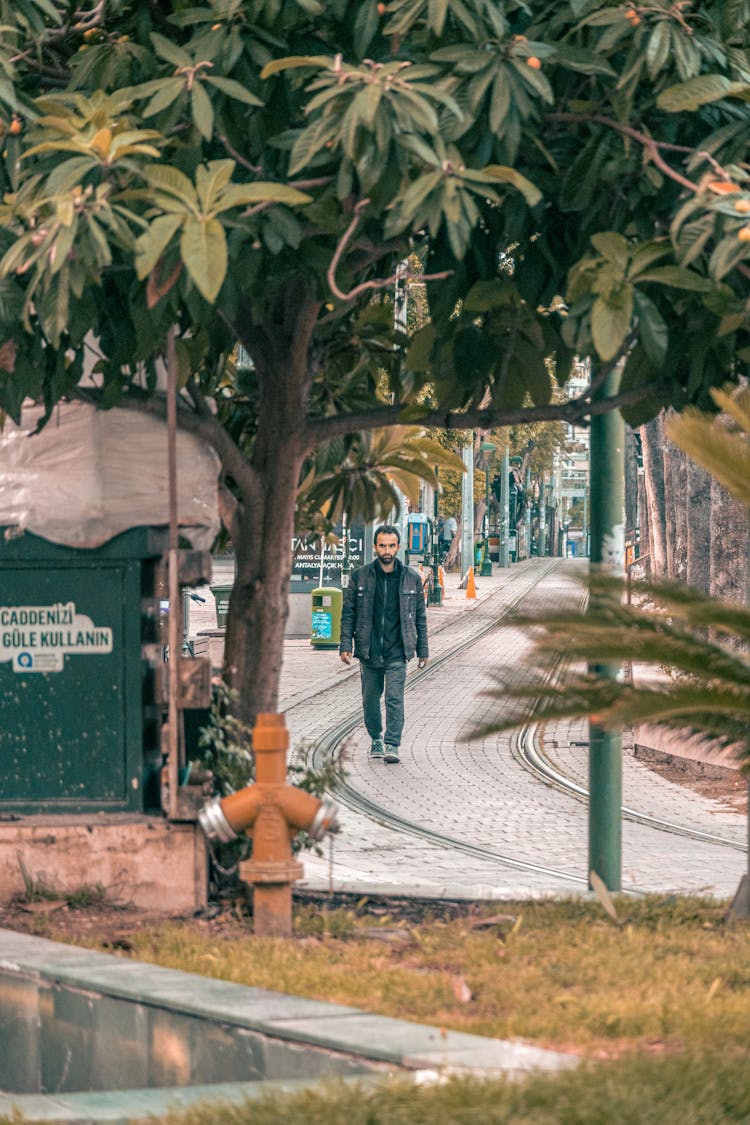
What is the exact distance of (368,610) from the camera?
47.3 ft

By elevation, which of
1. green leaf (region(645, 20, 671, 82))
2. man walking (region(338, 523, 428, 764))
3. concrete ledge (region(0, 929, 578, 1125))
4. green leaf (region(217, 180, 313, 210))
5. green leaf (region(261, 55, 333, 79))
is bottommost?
concrete ledge (region(0, 929, 578, 1125))

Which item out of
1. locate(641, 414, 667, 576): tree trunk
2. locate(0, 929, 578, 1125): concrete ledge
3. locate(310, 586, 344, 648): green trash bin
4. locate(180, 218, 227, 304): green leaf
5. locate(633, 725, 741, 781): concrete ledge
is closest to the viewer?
locate(0, 929, 578, 1125): concrete ledge

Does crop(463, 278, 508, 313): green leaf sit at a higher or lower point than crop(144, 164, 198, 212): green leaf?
lower

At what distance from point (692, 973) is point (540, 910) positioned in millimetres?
1498

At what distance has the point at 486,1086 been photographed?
426 cm

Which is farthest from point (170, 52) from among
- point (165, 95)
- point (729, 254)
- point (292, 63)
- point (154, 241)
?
point (729, 254)

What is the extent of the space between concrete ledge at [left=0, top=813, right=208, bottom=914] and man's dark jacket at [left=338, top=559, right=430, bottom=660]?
744cm

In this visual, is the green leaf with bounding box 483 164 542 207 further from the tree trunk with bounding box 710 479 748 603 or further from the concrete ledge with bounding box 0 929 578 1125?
the tree trunk with bounding box 710 479 748 603

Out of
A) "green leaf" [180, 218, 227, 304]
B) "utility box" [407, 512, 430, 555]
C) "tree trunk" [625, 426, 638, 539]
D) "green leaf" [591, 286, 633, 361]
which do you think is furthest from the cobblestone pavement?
"utility box" [407, 512, 430, 555]

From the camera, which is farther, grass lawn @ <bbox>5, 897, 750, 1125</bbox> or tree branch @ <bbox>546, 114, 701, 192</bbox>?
tree branch @ <bbox>546, 114, 701, 192</bbox>

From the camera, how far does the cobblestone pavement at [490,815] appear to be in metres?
8.02

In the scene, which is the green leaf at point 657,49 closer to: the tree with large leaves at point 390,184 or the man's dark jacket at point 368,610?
the tree with large leaves at point 390,184

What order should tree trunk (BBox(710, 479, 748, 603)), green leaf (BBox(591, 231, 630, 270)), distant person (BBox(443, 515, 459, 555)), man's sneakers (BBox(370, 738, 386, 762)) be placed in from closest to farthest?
1. green leaf (BBox(591, 231, 630, 270))
2. man's sneakers (BBox(370, 738, 386, 762))
3. tree trunk (BBox(710, 479, 748, 603))
4. distant person (BBox(443, 515, 459, 555))

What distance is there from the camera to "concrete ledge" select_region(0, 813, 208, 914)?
6.97 meters
